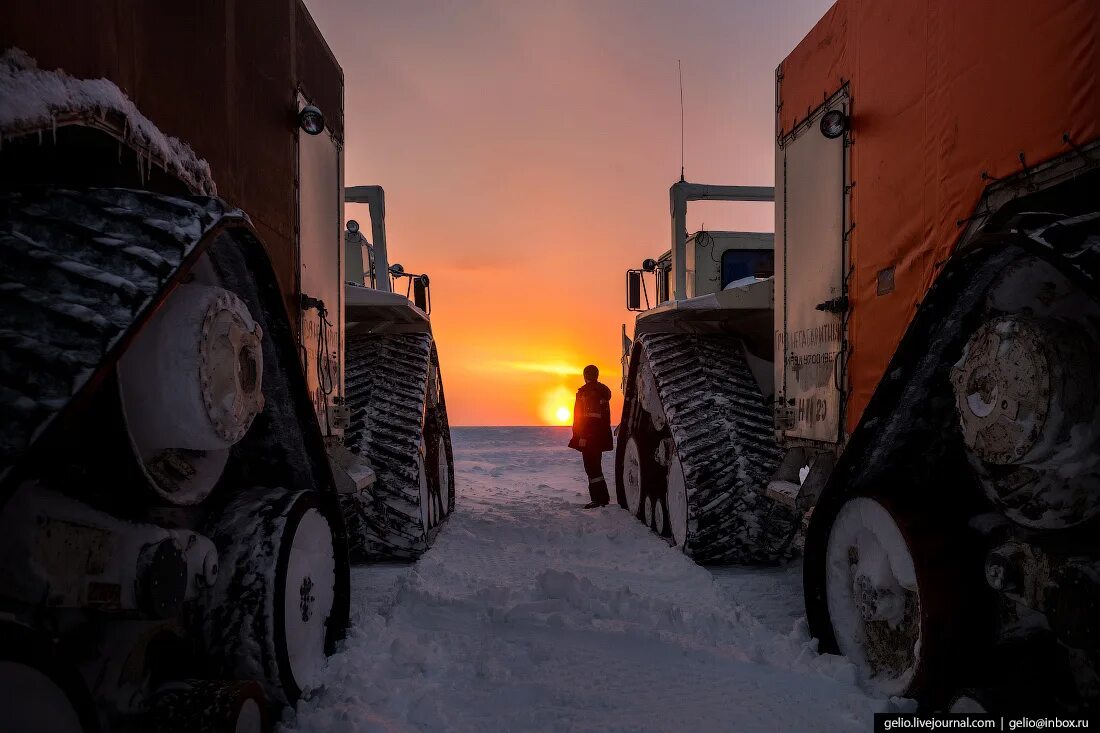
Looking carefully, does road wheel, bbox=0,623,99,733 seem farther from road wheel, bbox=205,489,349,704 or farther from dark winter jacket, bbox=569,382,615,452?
dark winter jacket, bbox=569,382,615,452

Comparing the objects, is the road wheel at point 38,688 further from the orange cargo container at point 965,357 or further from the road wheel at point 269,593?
the orange cargo container at point 965,357

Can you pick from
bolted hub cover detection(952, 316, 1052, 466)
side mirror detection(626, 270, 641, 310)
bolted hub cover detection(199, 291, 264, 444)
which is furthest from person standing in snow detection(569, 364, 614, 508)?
bolted hub cover detection(199, 291, 264, 444)

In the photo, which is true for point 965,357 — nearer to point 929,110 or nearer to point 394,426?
point 929,110

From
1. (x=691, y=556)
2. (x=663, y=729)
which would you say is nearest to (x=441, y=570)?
(x=691, y=556)

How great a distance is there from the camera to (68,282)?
1.26 m

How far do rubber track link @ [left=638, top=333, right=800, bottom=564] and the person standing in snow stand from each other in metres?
2.98

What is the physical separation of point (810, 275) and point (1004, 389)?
223 centimetres

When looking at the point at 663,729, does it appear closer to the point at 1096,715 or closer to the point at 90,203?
the point at 1096,715

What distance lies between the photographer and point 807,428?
153 inches

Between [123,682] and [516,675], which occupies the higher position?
[123,682]

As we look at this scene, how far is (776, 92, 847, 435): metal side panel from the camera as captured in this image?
11.7ft

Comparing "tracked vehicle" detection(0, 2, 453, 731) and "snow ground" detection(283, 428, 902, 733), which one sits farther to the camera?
"snow ground" detection(283, 428, 902, 733)

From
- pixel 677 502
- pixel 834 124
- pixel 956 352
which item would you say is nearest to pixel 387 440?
pixel 677 502

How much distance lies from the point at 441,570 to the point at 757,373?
10.1 feet
